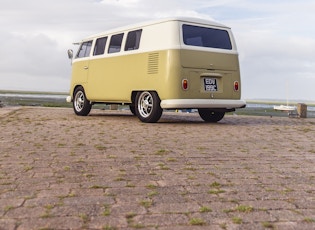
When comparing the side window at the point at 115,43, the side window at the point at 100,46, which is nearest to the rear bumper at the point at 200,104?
the side window at the point at 115,43

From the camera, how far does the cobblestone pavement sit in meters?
2.83

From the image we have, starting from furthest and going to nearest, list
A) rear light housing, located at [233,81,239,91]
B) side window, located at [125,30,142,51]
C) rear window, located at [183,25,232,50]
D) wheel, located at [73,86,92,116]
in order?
wheel, located at [73,86,92,116]
side window, located at [125,30,142,51]
rear light housing, located at [233,81,239,91]
rear window, located at [183,25,232,50]

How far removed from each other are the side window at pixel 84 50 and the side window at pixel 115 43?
1.25 metres

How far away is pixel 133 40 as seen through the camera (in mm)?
9953

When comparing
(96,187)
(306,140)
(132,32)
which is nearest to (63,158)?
(96,187)

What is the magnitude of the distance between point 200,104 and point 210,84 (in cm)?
56

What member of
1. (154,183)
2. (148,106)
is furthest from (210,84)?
(154,183)

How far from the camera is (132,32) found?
32.9 ft

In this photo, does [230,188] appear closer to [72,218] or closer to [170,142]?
[72,218]

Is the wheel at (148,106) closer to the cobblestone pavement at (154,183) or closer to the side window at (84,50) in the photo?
the cobblestone pavement at (154,183)

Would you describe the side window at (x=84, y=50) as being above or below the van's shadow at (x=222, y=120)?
above

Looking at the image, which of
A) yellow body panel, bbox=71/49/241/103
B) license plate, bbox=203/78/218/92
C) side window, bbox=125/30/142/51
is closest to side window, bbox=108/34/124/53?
yellow body panel, bbox=71/49/241/103

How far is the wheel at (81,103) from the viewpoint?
1194 cm

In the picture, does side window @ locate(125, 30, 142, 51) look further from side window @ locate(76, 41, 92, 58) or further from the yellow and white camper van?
side window @ locate(76, 41, 92, 58)
